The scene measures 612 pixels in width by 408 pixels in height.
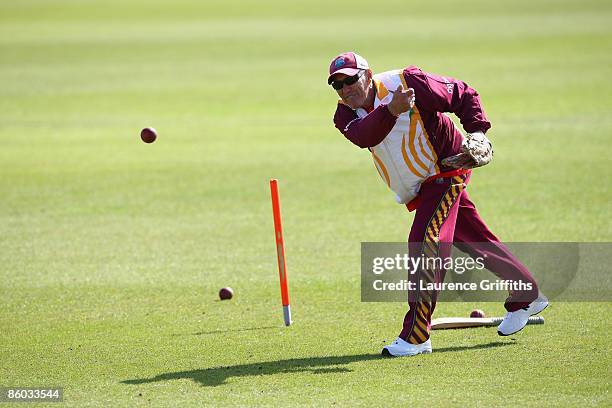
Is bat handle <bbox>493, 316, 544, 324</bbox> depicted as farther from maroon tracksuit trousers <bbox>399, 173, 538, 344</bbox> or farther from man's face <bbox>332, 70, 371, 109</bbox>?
man's face <bbox>332, 70, 371, 109</bbox>

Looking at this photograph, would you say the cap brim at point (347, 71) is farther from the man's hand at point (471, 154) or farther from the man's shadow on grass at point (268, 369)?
the man's shadow on grass at point (268, 369)

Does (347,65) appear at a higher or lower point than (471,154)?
higher

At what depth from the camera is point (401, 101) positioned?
761 centimetres

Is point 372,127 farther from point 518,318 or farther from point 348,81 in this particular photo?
point 518,318

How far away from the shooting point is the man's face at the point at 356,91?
26.2 ft

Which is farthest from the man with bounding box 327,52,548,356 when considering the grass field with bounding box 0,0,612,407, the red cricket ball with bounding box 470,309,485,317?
the red cricket ball with bounding box 470,309,485,317

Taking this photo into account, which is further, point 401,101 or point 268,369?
point 268,369

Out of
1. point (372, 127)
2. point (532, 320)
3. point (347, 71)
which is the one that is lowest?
point (532, 320)

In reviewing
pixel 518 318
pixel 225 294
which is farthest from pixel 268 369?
pixel 225 294

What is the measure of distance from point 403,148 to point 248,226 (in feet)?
21.1

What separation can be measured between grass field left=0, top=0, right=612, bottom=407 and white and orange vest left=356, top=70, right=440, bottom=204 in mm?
1337

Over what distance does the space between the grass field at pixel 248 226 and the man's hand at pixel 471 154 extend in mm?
1412

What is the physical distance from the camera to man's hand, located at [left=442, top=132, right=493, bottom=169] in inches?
316

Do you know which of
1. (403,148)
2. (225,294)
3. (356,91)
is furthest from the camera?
(225,294)
